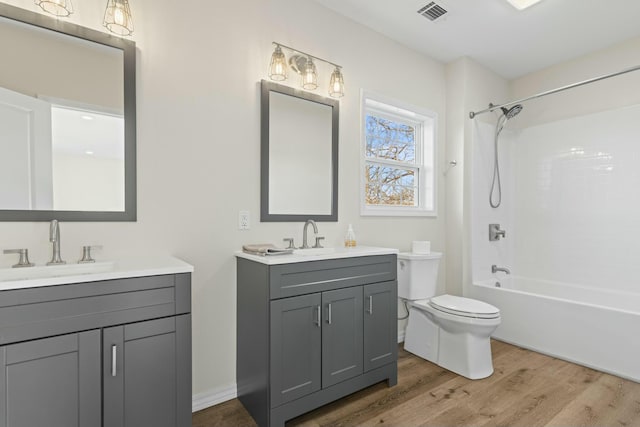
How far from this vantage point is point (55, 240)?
1395mm

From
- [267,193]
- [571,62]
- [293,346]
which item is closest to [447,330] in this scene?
[293,346]

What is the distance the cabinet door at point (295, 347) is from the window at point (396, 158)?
1112mm

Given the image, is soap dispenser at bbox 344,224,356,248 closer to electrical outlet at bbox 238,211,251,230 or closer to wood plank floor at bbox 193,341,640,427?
electrical outlet at bbox 238,211,251,230

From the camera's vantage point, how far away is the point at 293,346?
1.69m

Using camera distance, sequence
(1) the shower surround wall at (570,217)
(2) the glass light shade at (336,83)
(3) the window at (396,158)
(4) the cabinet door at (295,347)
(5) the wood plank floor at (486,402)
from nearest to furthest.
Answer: (4) the cabinet door at (295,347) → (5) the wood plank floor at (486,402) → (2) the glass light shade at (336,83) → (1) the shower surround wall at (570,217) → (3) the window at (396,158)

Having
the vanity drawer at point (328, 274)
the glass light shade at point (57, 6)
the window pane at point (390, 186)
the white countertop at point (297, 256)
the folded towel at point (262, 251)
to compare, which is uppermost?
the glass light shade at point (57, 6)

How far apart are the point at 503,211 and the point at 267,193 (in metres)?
2.74

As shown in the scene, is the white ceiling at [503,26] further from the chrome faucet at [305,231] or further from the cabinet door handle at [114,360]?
the cabinet door handle at [114,360]

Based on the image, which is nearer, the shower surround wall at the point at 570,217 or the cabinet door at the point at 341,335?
the cabinet door at the point at 341,335

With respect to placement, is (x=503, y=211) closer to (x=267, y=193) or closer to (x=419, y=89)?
(x=419, y=89)

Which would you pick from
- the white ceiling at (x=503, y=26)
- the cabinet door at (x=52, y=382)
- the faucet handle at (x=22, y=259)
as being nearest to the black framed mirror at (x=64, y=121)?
the faucet handle at (x=22, y=259)

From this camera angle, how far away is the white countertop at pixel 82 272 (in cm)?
108

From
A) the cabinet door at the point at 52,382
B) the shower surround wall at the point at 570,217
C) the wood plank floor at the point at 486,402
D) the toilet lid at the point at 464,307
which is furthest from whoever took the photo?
the shower surround wall at the point at 570,217

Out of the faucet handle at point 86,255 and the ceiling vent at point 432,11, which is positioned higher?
the ceiling vent at point 432,11
